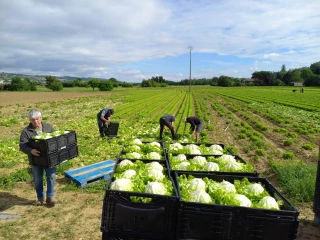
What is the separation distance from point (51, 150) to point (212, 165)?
3.49 m

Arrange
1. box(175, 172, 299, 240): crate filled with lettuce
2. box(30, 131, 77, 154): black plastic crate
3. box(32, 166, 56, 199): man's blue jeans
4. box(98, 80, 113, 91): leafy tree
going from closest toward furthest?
box(175, 172, 299, 240): crate filled with lettuce → box(30, 131, 77, 154): black plastic crate → box(32, 166, 56, 199): man's blue jeans → box(98, 80, 113, 91): leafy tree

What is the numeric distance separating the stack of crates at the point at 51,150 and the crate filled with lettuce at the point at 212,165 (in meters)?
2.60

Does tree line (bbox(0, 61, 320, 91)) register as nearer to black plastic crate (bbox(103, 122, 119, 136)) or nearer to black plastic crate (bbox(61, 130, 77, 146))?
black plastic crate (bbox(103, 122, 119, 136))

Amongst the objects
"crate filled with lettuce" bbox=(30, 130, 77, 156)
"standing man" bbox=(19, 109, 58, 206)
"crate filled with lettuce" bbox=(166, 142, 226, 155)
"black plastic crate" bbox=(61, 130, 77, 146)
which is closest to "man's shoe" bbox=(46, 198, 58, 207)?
"standing man" bbox=(19, 109, 58, 206)

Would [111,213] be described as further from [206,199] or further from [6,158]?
[6,158]

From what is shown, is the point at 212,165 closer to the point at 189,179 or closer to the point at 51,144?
the point at 189,179

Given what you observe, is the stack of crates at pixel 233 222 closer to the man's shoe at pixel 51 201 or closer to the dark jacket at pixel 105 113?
the man's shoe at pixel 51 201

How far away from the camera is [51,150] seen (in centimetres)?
541

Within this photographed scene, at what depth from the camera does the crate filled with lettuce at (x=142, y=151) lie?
530 centimetres

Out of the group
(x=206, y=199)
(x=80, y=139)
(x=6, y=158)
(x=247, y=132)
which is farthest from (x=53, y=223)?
(x=247, y=132)

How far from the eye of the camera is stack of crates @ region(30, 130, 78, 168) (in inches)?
208

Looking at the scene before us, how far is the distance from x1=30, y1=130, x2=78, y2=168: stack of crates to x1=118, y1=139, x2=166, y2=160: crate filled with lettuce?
1.45 meters

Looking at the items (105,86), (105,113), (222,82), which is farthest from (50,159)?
(222,82)

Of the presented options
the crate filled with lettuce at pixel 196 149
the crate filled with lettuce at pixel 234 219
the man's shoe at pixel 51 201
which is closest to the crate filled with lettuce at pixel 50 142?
the man's shoe at pixel 51 201
